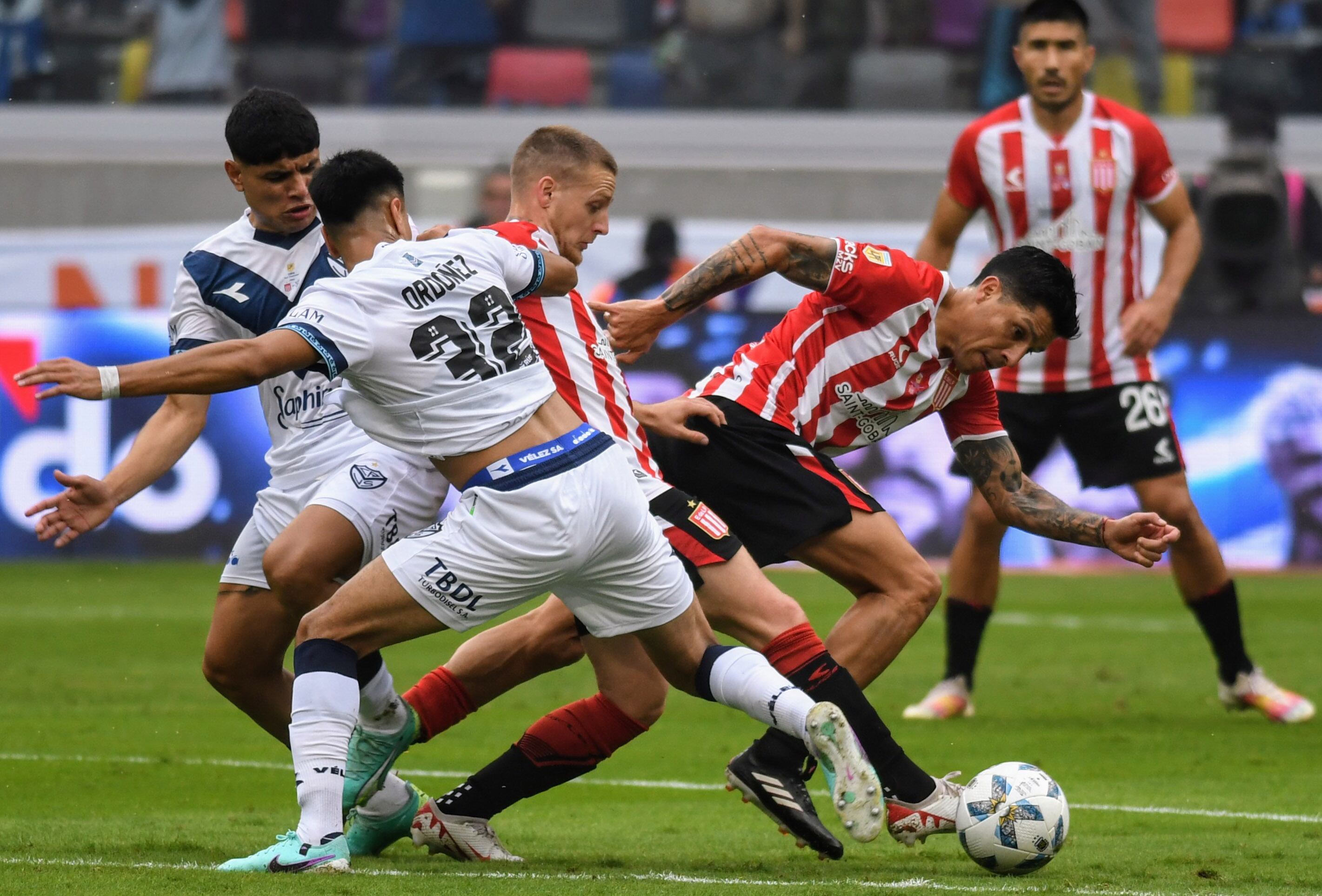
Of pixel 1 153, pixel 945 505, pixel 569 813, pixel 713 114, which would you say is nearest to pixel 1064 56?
pixel 569 813

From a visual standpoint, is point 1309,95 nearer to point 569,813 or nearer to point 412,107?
point 412,107

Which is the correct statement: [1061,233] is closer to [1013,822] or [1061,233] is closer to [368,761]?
[1013,822]

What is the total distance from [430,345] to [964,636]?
377 cm

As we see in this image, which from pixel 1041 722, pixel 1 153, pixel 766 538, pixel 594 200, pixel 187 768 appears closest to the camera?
pixel 594 200

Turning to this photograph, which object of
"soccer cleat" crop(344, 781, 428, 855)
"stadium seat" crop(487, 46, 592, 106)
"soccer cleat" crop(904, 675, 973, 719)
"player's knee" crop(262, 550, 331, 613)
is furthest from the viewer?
"stadium seat" crop(487, 46, 592, 106)

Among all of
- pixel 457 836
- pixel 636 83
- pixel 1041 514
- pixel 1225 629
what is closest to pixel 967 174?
pixel 1225 629

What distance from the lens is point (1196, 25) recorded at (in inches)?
714

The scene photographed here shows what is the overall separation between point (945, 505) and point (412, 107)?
784cm

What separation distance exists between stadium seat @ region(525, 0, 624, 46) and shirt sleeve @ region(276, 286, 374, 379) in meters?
14.4

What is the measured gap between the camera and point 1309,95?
1766cm

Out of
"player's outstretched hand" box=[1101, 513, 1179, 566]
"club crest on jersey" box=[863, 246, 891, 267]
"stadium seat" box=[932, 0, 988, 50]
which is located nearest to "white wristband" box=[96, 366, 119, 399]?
"club crest on jersey" box=[863, 246, 891, 267]

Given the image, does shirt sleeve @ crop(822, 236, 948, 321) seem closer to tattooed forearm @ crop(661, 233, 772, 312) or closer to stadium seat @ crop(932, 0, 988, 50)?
tattooed forearm @ crop(661, 233, 772, 312)

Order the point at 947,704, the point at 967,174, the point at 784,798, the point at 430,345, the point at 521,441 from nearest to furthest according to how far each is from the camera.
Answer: the point at 430,345, the point at 521,441, the point at 784,798, the point at 947,704, the point at 967,174

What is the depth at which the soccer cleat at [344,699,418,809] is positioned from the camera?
4938mm
